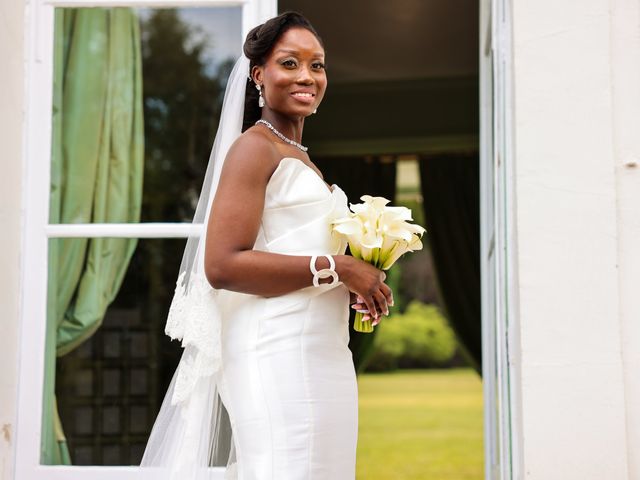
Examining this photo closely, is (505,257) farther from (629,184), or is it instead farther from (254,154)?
(254,154)

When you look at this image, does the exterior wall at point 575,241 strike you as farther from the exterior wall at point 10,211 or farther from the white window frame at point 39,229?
the exterior wall at point 10,211

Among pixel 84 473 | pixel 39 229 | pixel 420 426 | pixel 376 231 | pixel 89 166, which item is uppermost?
pixel 89 166

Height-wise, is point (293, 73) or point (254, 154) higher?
point (293, 73)

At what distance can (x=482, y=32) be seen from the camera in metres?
4.12

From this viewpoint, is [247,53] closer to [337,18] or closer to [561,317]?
[561,317]

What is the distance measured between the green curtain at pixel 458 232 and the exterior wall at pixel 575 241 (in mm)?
4679

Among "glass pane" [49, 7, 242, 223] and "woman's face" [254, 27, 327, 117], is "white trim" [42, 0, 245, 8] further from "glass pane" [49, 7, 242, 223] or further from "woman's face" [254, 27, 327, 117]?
"woman's face" [254, 27, 327, 117]

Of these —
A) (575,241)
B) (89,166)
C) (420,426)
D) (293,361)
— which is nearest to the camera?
(293,361)

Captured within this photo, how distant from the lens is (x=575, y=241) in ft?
9.73

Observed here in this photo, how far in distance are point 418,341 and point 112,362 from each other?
2390cm

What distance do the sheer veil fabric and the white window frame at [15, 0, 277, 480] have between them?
80 cm

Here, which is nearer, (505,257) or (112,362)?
(505,257)

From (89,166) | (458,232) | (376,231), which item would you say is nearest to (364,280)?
(376,231)

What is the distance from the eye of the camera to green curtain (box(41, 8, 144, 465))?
3.41m
